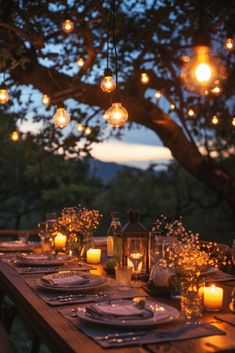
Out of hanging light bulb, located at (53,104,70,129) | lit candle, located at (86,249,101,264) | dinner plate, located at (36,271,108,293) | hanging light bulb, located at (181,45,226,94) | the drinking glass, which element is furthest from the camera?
hanging light bulb, located at (53,104,70,129)

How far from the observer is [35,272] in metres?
2.80

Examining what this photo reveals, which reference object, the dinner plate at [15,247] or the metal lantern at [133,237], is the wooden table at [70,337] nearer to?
the metal lantern at [133,237]

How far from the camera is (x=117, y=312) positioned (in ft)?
6.07

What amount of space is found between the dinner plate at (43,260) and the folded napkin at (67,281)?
57 cm

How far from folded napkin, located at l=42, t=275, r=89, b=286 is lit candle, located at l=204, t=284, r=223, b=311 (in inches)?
22.8

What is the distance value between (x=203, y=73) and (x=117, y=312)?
2.92ft

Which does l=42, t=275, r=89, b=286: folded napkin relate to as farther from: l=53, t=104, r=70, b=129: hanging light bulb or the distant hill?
the distant hill

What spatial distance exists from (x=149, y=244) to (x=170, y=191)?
9.52 metres

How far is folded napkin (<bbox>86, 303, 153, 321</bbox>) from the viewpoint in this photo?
71.7 inches

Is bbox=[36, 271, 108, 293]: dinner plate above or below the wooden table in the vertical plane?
above

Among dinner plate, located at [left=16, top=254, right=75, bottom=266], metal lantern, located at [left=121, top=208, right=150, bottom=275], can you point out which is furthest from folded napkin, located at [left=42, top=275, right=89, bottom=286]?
dinner plate, located at [left=16, top=254, right=75, bottom=266]

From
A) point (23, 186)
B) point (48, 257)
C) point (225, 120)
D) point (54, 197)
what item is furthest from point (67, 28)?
point (23, 186)

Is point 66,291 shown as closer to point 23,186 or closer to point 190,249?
point 190,249

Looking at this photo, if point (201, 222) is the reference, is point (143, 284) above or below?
below
